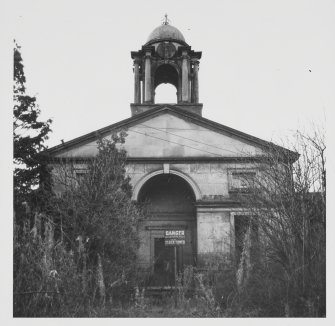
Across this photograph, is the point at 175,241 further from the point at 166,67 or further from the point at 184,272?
the point at 166,67

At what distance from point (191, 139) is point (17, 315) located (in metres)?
14.4

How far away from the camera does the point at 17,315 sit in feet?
21.9

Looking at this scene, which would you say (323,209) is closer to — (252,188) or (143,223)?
(252,188)

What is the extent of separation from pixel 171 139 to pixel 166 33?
23.4 ft

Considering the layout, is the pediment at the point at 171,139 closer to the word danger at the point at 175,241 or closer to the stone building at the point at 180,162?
the stone building at the point at 180,162

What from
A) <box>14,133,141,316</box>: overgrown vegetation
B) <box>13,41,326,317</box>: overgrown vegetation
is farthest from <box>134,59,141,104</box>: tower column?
<box>13,41,326,317</box>: overgrown vegetation

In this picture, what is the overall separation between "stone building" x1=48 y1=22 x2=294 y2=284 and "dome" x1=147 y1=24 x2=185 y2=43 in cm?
150

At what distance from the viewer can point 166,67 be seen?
914 inches

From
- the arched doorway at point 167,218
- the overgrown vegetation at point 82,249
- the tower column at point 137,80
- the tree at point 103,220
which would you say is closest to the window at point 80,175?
the overgrown vegetation at point 82,249

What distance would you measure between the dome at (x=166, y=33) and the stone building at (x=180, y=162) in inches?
59.0

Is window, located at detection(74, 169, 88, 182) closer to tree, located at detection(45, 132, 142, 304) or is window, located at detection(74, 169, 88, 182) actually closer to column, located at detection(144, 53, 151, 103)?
tree, located at detection(45, 132, 142, 304)

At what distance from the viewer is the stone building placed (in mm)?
19172

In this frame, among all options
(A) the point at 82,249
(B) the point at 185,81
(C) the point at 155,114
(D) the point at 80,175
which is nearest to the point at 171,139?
(C) the point at 155,114

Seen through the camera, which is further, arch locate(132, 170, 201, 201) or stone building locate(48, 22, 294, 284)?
arch locate(132, 170, 201, 201)
